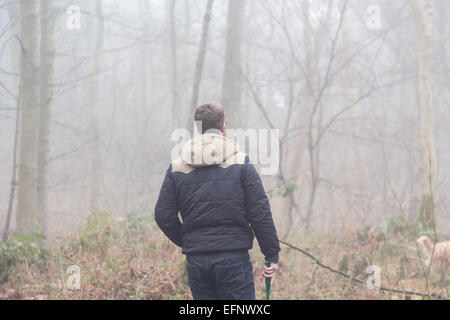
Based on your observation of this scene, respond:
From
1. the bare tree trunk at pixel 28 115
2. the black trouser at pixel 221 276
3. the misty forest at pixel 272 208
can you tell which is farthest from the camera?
the bare tree trunk at pixel 28 115

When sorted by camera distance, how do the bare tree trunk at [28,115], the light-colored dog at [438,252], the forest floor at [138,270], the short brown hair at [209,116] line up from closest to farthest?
the short brown hair at [209,116] < the forest floor at [138,270] < the light-colored dog at [438,252] < the bare tree trunk at [28,115]

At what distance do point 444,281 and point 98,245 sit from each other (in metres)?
4.48

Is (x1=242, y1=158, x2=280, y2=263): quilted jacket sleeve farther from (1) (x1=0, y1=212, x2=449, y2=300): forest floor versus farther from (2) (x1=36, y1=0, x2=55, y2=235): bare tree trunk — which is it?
(2) (x1=36, y1=0, x2=55, y2=235): bare tree trunk

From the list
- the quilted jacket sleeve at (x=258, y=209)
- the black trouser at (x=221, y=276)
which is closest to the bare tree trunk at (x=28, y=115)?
the black trouser at (x=221, y=276)

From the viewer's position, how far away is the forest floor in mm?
4941

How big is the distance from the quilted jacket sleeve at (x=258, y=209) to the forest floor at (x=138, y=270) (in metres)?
2.28

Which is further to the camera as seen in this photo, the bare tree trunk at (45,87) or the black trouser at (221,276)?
the bare tree trunk at (45,87)

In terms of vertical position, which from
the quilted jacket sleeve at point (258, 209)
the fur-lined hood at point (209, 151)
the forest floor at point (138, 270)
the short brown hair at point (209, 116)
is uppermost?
the short brown hair at point (209, 116)

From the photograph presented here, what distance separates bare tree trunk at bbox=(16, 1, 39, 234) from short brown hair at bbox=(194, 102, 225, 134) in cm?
527

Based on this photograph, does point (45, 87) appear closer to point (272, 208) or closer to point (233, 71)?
point (233, 71)

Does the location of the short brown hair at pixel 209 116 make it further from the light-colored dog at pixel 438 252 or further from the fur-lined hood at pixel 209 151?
the light-colored dog at pixel 438 252

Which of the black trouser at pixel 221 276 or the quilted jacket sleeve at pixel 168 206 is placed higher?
the quilted jacket sleeve at pixel 168 206

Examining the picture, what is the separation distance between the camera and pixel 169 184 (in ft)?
10.0

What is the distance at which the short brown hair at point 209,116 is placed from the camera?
3.04 metres
